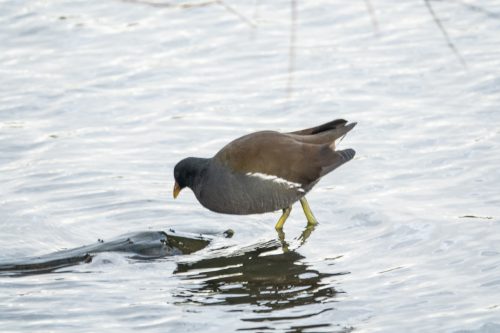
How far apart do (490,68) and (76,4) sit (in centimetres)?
580

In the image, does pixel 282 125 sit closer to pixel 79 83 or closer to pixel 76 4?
pixel 79 83

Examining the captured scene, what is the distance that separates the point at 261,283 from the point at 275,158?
1.32 m

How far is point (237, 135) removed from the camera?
9.79 metres

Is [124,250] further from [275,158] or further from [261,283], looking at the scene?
[275,158]

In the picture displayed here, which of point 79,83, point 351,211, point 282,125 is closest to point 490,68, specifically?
point 282,125

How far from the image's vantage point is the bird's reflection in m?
6.62

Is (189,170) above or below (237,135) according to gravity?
above

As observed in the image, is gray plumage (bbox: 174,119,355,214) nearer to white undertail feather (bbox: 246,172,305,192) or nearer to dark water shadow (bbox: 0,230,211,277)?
white undertail feather (bbox: 246,172,305,192)

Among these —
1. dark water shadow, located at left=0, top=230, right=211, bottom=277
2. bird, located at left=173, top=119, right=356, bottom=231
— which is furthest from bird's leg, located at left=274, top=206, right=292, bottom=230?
dark water shadow, located at left=0, top=230, right=211, bottom=277

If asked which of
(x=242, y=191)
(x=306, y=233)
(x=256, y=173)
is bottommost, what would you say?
(x=306, y=233)

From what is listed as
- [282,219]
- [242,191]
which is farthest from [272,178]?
[282,219]

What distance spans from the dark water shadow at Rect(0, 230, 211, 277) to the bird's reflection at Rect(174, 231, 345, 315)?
264 millimetres

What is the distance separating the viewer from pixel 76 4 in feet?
44.8

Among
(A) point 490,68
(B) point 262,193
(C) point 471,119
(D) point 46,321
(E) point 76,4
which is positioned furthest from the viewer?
(E) point 76,4
